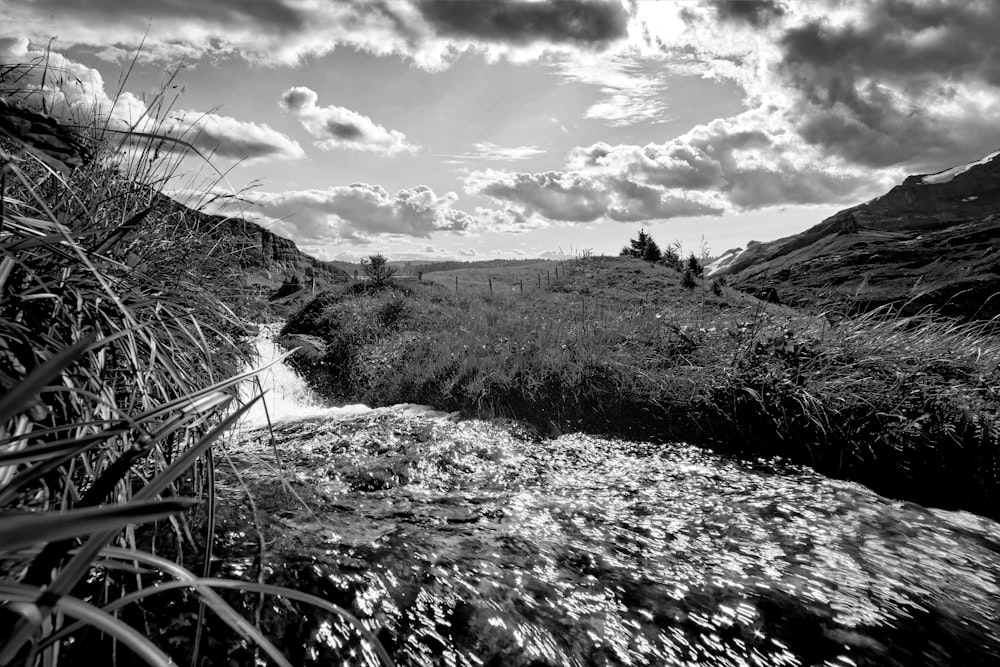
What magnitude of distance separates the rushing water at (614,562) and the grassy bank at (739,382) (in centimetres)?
67

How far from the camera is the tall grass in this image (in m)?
0.76

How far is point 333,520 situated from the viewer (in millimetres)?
3178

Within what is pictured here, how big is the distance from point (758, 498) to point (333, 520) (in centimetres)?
359

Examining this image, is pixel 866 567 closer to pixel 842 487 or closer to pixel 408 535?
pixel 842 487

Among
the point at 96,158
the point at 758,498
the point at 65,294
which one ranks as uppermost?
the point at 96,158

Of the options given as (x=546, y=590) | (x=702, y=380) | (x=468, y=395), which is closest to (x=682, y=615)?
(x=546, y=590)

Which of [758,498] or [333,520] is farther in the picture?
[758,498]

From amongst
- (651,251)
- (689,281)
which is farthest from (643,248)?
(689,281)

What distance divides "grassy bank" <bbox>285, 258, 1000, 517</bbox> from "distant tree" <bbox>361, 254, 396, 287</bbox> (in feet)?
14.0

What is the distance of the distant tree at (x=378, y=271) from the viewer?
15.3 metres

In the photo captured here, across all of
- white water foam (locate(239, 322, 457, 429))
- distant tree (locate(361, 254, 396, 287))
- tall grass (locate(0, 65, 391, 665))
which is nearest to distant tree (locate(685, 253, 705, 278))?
distant tree (locate(361, 254, 396, 287))

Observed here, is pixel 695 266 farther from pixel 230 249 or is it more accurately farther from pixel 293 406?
pixel 230 249

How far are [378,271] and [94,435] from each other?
49.6ft

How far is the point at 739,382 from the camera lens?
20.8 ft
